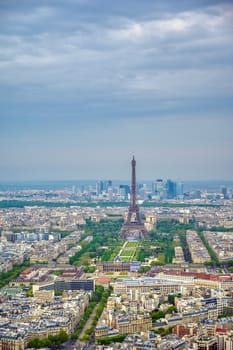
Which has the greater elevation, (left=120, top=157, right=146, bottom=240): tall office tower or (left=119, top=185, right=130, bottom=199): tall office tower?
(left=119, top=185, right=130, bottom=199): tall office tower

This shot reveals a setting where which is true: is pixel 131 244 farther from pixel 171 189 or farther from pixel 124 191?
pixel 124 191

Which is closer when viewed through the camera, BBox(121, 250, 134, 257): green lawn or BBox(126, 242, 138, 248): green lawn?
BBox(121, 250, 134, 257): green lawn

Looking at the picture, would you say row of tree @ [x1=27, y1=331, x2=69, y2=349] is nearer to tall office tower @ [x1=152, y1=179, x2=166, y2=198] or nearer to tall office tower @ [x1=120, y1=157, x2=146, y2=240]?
tall office tower @ [x1=120, y1=157, x2=146, y2=240]

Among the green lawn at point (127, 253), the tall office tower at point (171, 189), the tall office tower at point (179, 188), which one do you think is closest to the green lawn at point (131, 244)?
the green lawn at point (127, 253)

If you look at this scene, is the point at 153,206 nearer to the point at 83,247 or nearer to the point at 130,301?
the point at 83,247

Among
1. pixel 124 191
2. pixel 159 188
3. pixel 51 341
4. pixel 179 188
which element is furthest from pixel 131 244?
pixel 179 188

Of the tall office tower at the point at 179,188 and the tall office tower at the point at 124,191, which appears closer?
the tall office tower at the point at 124,191

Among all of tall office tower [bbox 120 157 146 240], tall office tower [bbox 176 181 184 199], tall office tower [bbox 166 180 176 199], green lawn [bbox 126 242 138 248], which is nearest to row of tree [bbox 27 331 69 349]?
green lawn [bbox 126 242 138 248]

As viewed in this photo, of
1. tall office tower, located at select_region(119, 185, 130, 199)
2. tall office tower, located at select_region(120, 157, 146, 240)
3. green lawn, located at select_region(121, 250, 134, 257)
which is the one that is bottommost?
green lawn, located at select_region(121, 250, 134, 257)

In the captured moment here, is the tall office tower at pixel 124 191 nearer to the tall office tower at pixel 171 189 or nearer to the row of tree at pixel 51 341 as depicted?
the tall office tower at pixel 171 189

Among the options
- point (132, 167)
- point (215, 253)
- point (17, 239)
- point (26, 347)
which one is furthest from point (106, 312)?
point (132, 167)

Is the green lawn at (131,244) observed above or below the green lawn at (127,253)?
above

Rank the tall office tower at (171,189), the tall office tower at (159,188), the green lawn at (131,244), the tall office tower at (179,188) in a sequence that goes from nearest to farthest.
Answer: the green lawn at (131,244) → the tall office tower at (171,189) → the tall office tower at (159,188) → the tall office tower at (179,188)
